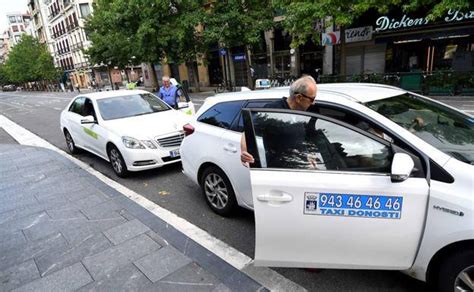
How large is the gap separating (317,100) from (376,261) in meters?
1.38

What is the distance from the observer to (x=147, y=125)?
5.68 metres

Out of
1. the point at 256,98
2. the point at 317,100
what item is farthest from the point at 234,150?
the point at 317,100

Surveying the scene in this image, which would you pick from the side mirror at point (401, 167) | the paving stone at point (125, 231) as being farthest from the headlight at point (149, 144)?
the side mirror at point (401, 167)

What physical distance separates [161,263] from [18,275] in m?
1.44

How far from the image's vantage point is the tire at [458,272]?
77.0 inches

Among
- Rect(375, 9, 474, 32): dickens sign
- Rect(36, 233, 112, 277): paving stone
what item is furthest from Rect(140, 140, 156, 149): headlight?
Rect(375, 9, 474, 32): dickens sign

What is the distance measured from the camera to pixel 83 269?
10.1 feet

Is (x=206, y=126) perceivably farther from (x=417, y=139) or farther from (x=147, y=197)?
(x=417, y=139)

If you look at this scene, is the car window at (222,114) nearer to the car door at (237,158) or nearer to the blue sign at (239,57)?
the car door at (237,158)

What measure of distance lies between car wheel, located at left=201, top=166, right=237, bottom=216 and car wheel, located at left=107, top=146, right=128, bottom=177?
211cm

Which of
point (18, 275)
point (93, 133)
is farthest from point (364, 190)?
point (93, 133)

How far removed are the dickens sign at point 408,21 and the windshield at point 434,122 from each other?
14.6 meters

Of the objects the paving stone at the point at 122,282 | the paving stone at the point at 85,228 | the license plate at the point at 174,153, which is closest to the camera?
the paving stone at the point at 122,282

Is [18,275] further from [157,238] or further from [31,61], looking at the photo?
[31,61]
